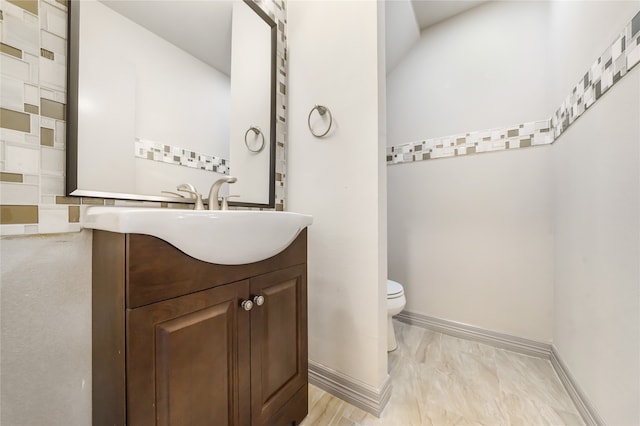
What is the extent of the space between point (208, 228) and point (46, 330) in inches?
21.6

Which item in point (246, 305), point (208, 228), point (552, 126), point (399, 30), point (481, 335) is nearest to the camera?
point (208, 228)

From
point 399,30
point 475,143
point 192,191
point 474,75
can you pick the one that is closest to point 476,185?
point 475,143

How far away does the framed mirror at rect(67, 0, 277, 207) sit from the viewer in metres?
0.72

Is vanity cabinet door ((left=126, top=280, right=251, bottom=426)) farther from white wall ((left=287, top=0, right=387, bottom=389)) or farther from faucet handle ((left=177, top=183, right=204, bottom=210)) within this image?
white wall ((left=287, top=0, right=387, bottom=389))

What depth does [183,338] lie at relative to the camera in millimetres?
595

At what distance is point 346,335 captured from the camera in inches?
44.5

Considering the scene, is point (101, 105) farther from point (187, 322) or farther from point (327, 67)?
point (327, 67)

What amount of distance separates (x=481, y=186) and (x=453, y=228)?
335mm

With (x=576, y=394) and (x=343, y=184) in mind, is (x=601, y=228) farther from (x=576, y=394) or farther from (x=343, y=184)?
(x=343, y=184)

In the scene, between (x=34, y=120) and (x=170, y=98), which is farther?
(x=170, y=98)

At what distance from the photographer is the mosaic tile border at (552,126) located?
78 cm

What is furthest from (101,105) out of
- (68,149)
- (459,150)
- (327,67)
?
(459,150)

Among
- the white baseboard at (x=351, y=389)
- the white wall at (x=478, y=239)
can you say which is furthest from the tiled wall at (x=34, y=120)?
the white wall at (x=478, y=239)

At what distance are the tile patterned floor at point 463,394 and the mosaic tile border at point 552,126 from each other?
1295 millimetres
